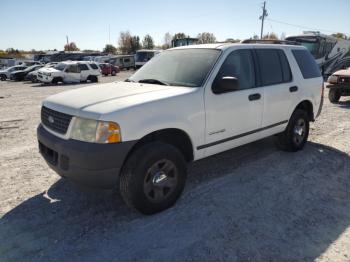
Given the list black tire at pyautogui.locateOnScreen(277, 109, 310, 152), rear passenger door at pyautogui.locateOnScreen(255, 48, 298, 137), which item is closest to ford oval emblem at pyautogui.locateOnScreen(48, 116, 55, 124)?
rear passenger door at pyautogui.locateOnScreen(255, 48, 298, 137)

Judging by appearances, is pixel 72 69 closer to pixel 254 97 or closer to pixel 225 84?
pixel 254 97

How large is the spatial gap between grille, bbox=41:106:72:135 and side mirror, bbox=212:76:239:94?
1.74 m

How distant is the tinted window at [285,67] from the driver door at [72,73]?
19390mm

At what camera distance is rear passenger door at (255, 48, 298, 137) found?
464cm

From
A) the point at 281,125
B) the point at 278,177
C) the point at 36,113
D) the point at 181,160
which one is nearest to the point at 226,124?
the point at 181,160

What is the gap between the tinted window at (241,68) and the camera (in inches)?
160

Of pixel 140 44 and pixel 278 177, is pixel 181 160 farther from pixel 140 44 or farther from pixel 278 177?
pixel 140 44

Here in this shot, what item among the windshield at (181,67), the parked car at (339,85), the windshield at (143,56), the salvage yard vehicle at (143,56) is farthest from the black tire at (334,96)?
the windshield at (143,56)

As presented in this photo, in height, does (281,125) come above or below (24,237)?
above

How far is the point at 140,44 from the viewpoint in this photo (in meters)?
85.9

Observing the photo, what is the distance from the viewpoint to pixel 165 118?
3.34m

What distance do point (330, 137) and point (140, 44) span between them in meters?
83.7

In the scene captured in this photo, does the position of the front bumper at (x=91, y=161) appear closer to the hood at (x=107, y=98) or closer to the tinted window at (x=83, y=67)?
the hood at (x=107, y=98)

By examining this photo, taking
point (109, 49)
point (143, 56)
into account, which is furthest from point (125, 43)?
point (143, 56)
